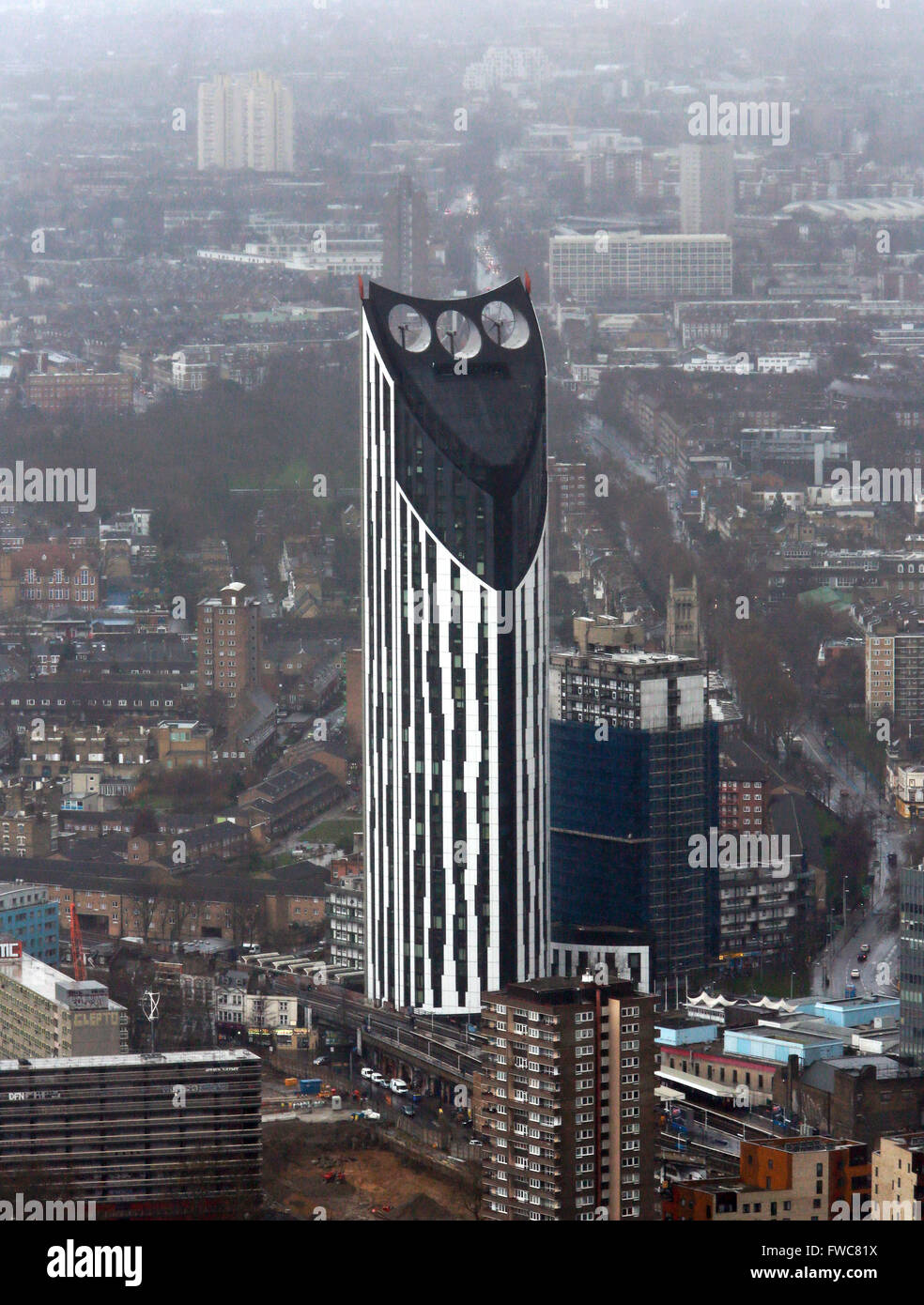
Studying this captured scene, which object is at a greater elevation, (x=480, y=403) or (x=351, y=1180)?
(x=480, y=403)

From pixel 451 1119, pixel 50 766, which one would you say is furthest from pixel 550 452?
pixel 451 1119

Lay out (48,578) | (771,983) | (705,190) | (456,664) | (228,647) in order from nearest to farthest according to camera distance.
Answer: (456,664), (771,983), (228,647), (48,578), (705,190)

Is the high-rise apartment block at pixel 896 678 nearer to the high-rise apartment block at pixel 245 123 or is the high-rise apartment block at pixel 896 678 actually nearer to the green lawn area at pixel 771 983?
the green lawn area at pixel 771 983

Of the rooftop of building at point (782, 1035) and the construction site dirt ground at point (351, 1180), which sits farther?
the rooftop of building at point (782, 1035)

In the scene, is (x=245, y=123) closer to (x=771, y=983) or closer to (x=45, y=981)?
(x=771, y=983)

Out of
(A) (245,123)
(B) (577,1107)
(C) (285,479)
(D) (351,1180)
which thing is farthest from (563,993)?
(A) (245,123)

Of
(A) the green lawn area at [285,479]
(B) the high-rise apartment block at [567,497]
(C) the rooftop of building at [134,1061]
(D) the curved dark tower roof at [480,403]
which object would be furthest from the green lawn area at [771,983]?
(A) the green lawn area at [285,479]

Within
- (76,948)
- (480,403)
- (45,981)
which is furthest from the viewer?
(76,948)

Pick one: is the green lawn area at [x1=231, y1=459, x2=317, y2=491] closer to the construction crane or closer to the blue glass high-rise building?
the construction crane
